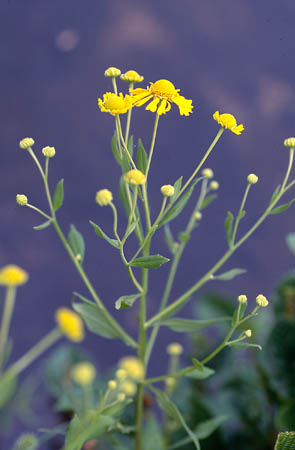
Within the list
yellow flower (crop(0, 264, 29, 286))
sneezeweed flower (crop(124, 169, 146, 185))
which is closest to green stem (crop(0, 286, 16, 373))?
yellow flower (crop(0, 264, 29, 286))

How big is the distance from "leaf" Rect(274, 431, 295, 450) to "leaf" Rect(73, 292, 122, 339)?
15 centimetres

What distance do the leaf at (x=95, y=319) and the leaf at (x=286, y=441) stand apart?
146 mm

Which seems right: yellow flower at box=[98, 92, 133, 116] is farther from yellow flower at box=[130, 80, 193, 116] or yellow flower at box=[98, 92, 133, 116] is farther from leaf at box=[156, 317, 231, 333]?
leaf at box=[156, 317, 231, 333]

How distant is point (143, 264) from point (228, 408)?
0.41m

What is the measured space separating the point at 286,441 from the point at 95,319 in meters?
0.17

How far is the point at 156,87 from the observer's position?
1.35 feet

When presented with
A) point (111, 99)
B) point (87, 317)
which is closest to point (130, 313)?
point (87, 317)

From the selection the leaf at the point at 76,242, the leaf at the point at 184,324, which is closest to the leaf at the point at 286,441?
the leaf at the point at 184,324

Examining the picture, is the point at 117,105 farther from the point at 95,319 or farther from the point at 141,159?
the point at 95,319

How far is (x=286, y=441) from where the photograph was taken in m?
0.43

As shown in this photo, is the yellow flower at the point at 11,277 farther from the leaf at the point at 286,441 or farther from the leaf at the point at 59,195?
the leaf at the point at 286,441

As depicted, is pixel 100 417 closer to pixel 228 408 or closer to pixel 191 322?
pixel 191 322

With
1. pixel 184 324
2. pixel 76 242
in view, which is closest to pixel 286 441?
pixel 184 324

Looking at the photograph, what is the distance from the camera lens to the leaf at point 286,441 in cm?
42
